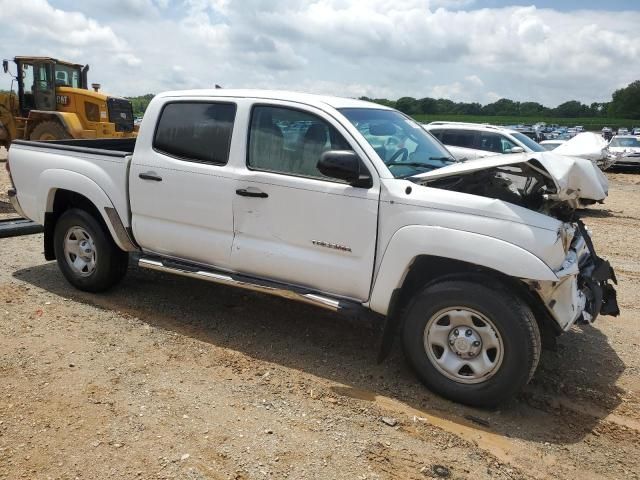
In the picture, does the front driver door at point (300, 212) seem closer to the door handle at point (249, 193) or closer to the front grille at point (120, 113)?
the door handle at point (249, 193)

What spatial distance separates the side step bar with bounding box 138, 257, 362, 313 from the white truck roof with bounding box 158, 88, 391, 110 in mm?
1381

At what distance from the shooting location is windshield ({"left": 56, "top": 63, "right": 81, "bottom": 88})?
15.3 m

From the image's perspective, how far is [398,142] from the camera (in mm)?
4207

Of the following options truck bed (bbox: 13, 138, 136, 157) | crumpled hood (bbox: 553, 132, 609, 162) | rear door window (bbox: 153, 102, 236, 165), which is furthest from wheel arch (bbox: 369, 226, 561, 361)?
truck bed (bbox: 13, 138, 136, 157)

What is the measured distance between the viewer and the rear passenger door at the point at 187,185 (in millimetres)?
4348

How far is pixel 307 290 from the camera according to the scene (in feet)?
13.3

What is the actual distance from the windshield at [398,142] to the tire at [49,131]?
12.2m

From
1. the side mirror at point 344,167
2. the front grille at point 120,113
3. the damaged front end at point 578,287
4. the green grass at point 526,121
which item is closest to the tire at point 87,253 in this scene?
the side mirror at point 344,167

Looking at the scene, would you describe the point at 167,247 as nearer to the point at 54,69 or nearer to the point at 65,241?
the point at 65,241

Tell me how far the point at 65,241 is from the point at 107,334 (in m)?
1.34

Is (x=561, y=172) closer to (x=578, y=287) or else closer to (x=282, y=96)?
(x=578, y=287)

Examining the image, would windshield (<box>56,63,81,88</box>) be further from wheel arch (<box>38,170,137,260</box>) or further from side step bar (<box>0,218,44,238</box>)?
wheel arch (<box>38,170,137,260</box>)

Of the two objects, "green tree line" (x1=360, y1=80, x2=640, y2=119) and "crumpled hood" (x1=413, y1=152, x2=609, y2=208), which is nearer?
"crumpled hood" (x1=413, y1=152, x2=609, y2=208)

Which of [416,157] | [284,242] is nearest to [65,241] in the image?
[284,242]
